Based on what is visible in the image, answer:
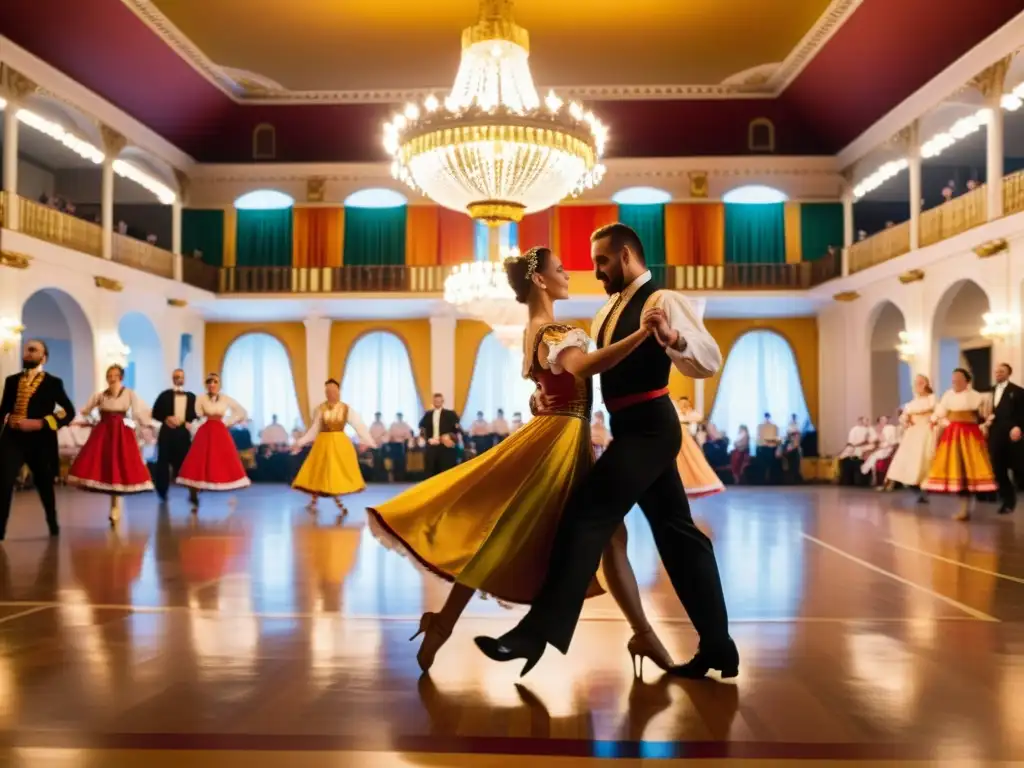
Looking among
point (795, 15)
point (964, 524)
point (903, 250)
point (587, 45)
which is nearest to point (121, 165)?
point (587, 45)

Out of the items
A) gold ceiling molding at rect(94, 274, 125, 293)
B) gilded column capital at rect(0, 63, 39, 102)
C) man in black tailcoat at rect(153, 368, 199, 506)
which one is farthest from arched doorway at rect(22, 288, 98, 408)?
man in black tailcoat at rect(153, 368, 199, 506)

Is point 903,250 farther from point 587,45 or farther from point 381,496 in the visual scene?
point 381,496

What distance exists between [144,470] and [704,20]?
10.9 m

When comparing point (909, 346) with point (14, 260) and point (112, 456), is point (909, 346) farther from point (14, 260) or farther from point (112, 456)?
point (14, 260)

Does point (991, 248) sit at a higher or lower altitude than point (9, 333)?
higher

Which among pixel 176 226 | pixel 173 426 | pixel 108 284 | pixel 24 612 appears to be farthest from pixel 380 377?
pixel 24 612

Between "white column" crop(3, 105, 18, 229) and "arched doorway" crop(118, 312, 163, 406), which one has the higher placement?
"white column" crop(3, 105, 18, 229)

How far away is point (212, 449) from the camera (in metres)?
10.3

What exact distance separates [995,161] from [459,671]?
42.6 feet

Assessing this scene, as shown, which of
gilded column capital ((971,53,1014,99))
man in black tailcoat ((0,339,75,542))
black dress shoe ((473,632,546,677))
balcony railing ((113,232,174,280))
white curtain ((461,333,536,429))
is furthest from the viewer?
white curtain ((461,333,536,429))

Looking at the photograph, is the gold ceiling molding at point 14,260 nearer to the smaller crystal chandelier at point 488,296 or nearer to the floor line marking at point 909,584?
the smaller crystal chandelier at point 488,296

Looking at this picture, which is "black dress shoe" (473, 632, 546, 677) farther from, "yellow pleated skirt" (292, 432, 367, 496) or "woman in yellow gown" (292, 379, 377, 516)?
"yellow pleated skirt" (292, 432, 367, 496)

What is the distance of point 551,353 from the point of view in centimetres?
333

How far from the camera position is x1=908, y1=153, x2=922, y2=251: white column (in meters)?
15.9
